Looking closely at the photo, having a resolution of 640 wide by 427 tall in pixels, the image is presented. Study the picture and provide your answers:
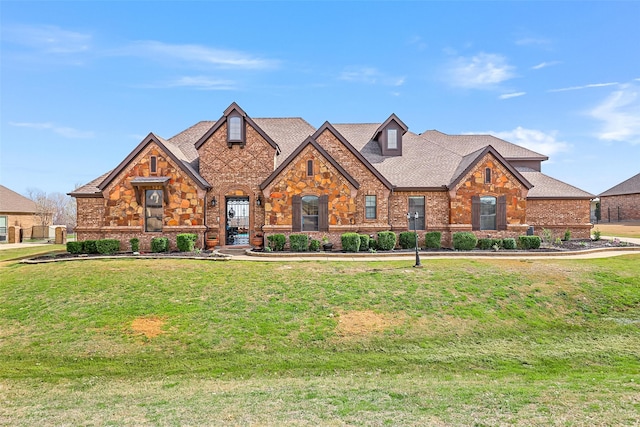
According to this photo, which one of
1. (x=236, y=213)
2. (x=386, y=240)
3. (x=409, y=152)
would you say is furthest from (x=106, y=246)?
(x=409, y=152)

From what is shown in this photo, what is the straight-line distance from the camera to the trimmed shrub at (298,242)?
65.2 feet

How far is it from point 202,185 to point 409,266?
13.0 meters

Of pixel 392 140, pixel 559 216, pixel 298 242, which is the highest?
pixel 392 140

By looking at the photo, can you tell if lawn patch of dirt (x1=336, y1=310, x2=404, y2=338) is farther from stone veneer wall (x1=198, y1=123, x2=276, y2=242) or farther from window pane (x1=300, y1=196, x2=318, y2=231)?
stone veneer wall (x1=198, y1=123, x2=276, y2=242)

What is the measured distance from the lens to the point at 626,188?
49250 millimetres

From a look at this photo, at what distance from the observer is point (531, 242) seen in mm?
20578

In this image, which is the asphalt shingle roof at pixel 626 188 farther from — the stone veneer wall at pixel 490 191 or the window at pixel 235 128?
the window at pixel 235 128

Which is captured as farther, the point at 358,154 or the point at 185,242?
the point at 358,154

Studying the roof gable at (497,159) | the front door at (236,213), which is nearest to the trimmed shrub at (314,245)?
the front door at (236,213)

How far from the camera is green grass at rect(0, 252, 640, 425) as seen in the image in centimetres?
653

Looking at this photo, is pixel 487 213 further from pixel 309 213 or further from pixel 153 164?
pixel 153 164

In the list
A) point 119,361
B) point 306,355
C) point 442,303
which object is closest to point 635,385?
point 442,303

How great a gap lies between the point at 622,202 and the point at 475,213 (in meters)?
41.6

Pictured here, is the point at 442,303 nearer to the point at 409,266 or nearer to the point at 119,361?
the point at 409,266
